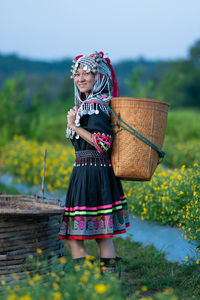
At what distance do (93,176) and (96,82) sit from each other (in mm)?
695

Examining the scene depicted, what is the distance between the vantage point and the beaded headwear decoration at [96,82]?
2889 millimetres

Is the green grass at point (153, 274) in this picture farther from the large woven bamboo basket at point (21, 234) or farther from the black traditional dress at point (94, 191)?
the large woven bamboo basket at point (21, 234)

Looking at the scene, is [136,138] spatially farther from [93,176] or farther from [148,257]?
[148,257]

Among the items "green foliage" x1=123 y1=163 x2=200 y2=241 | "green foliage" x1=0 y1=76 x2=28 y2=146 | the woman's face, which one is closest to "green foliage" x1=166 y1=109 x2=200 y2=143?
"green foliage" x1=0 y1=76 x2=28 y2=146

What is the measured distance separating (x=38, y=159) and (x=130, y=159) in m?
4.46

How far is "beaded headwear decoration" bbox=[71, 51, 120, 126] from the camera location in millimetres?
2889

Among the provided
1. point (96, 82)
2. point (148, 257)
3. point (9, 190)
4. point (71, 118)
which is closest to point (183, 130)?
point (9, 190)

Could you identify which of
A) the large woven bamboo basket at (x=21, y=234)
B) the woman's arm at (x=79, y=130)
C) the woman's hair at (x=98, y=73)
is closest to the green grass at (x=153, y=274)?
the large woven bamboo basket at (x=21, y=234)

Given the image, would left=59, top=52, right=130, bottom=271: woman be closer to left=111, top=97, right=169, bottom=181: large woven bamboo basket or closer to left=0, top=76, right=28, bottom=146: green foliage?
left=111, top=97, right=169, bottom=181: large woven bamboo basket

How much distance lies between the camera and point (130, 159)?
9.25 ft

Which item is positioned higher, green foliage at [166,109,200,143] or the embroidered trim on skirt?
green foliage at [166,109,200,143]

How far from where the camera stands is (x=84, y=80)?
3025 millimetres

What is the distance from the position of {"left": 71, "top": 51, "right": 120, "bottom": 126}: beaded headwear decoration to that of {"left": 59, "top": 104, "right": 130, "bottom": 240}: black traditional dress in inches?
2.4

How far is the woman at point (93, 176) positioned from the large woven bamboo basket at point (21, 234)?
0.61ft
